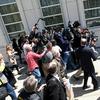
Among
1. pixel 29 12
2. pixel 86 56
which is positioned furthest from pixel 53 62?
pixel 29 12

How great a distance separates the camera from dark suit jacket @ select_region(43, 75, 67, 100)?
4.52 metres

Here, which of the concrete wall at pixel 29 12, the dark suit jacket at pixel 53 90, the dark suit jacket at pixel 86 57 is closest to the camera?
the dark suit jacket at pixel 53 90

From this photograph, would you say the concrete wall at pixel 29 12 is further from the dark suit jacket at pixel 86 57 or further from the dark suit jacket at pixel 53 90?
the dark suit jacket at pixel 53 90

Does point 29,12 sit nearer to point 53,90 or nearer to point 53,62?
point 53,62

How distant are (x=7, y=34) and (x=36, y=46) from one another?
10.2 ft

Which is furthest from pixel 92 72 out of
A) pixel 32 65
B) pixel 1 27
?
pixel 1 27

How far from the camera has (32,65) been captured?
780 centimetres

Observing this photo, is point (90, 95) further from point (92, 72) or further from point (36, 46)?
point (36, 46)

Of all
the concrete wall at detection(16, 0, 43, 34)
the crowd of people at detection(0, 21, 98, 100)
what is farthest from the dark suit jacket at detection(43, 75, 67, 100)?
the concrete wall at detection(16, 0, 43, 34)

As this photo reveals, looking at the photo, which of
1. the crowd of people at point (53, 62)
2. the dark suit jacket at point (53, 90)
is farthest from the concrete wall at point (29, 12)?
the dark suit jacket at point (53, 90)

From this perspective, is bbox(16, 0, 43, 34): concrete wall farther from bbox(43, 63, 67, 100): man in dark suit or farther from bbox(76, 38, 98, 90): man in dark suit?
bbox(43, 63, 67, 100): man in dark suit

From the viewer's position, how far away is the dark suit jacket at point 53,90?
4516 mm

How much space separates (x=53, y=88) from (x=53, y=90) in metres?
0.04

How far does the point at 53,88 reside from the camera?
4527 millimetres
